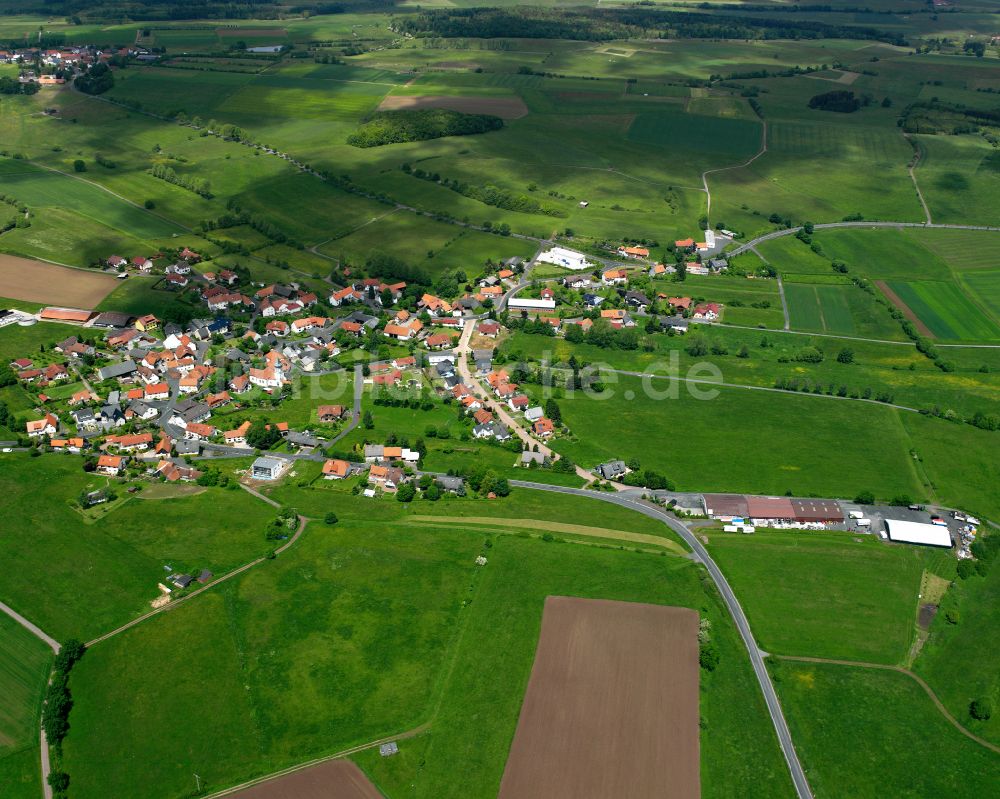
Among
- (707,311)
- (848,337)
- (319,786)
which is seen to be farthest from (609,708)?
(848,337)

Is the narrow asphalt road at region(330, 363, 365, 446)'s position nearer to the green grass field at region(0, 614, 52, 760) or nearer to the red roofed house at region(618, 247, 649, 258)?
the green grass field at region(0, 614, 52, 760)

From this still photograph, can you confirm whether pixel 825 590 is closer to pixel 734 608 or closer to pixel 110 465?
pixel 734 608

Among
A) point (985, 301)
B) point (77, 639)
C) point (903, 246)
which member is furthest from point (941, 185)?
point (77, 639)

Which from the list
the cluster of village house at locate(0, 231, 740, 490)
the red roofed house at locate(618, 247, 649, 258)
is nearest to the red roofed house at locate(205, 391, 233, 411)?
the cluster of village house at locate(0, 231, 740, 490)

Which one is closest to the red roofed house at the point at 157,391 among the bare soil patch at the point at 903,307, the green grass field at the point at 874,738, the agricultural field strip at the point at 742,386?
the agricultural field strip at the point at 742,386

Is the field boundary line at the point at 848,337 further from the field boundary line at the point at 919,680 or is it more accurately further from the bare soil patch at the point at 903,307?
the field boundary line at the point at 919,680

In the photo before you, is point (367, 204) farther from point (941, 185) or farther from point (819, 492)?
point (941, 185)
